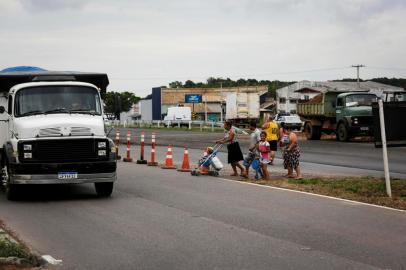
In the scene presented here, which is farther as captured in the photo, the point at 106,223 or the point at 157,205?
the point at 157,205

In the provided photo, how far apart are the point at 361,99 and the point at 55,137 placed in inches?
996

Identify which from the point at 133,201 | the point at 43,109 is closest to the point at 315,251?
the point at 133,201

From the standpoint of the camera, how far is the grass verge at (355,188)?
1368cm

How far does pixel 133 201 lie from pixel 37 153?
214 cm

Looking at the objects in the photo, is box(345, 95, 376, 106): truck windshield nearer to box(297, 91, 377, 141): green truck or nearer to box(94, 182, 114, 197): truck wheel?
box(297, 91, 377, 141): green truck

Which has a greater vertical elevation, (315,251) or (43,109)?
(43,109)

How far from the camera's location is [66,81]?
50.9ft

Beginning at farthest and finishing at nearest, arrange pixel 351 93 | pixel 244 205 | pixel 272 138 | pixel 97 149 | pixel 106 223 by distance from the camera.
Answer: pixel 351 93, pixel 272 138, pixel 97 149, pixel 244 205, pixel 106 223

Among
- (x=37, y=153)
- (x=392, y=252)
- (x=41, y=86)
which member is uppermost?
(x=41, y=86)

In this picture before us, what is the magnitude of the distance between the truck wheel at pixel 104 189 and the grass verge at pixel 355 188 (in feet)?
13.6

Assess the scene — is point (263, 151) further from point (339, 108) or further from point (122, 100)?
point (122, 100)

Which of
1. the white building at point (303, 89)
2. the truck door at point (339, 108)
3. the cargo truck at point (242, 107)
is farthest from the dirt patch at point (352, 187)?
the white building at point (303, 89)

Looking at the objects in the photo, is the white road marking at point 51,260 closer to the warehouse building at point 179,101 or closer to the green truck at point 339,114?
the green truck at point 339,114

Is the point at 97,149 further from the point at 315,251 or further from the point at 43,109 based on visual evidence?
the point at 315,251
